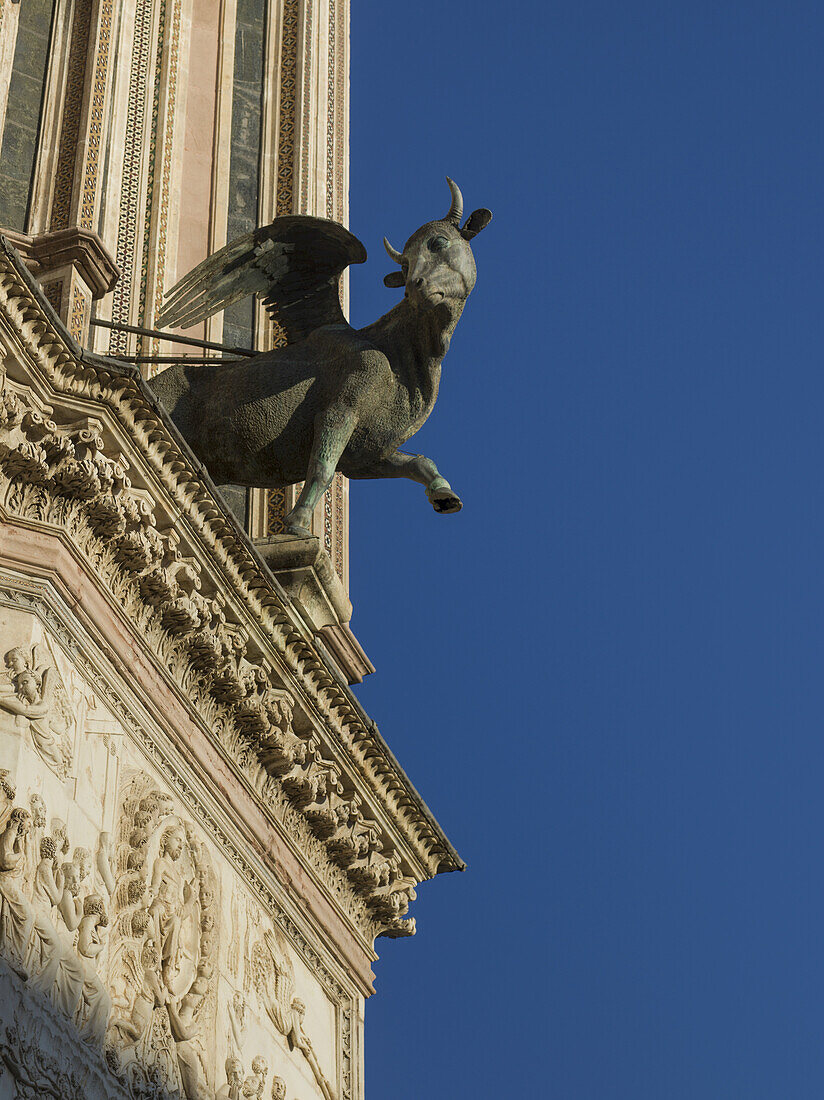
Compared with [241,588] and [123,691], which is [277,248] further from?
[123,691]

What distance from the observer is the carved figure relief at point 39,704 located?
16.2ft

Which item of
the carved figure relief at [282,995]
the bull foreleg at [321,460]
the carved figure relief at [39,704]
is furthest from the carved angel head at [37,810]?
the bull foreleg at [321,460]

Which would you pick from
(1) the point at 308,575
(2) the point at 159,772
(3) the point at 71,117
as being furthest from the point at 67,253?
(3) the point at 71,117

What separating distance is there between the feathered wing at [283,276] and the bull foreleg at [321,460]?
0.71 m

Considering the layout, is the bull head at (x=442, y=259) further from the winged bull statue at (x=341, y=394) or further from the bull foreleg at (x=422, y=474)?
the bull foreleg at (x=422, y=474)

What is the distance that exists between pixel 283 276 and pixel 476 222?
88 centimetres

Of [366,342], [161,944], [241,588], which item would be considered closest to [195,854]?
[161,944]

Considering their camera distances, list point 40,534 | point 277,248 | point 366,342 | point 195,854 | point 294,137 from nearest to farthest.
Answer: point 40,534, point 195,854, point 366,342, point 277,248, point 294,137

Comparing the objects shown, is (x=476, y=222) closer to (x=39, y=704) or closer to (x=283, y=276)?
(x=283, y=276)

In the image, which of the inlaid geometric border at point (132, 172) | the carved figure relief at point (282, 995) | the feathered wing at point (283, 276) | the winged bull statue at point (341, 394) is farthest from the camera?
the inlaid geometric border at point (132, 172)

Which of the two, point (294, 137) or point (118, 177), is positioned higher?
point (294, 137)

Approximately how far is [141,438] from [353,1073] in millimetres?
2518

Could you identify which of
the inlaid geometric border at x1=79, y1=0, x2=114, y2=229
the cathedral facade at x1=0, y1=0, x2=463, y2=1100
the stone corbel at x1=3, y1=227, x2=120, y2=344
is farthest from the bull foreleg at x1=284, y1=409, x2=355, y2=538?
the inlaid geometric border at x1=79, y1=0, x2=114, y2=229

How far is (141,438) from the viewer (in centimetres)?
554
